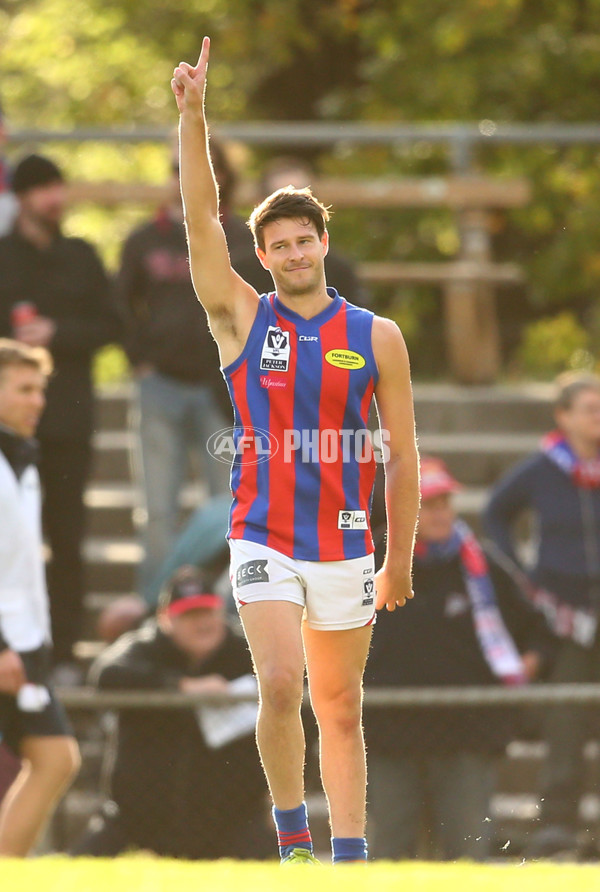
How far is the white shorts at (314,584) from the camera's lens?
12.5 feet

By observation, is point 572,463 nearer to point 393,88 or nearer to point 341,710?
point 341,710

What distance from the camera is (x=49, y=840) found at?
308 inches

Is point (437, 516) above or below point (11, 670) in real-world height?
above

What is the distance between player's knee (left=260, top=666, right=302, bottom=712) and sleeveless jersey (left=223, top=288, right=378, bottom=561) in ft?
0.88

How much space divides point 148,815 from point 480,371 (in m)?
4.62

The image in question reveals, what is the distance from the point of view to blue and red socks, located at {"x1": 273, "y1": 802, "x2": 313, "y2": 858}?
395 centimetres

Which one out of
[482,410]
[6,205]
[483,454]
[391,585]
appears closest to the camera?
[391,585]

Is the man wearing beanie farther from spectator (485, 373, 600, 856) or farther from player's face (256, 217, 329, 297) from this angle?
player's face (256, 217, 329, 297)

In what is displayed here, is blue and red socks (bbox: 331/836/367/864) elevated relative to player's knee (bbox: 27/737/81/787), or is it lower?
elevated

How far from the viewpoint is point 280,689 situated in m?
3.80

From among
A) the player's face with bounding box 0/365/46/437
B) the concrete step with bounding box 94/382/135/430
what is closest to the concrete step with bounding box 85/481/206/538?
the concrete step with bounding box 94/382/135/430

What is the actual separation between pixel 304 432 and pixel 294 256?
42cm

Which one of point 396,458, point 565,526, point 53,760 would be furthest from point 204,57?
point 565,526

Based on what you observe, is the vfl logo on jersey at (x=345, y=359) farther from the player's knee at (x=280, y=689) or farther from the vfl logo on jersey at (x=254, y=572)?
the player's knee at (x=280, y=689)
